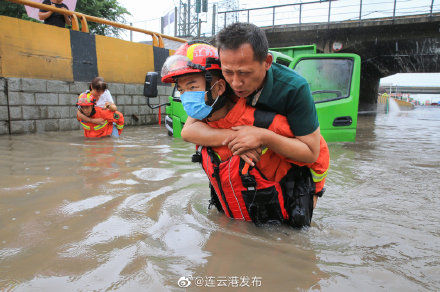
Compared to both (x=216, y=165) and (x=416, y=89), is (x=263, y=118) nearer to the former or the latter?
(x=216, y=165)

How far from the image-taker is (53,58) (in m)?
6.90

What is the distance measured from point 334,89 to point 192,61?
Answer: 13.1ft

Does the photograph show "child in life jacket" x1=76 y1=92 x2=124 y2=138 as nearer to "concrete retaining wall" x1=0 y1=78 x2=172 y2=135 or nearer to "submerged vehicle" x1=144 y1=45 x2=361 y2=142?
"submerged vehicle" x1=144 y1=45 x2=361 y2=142

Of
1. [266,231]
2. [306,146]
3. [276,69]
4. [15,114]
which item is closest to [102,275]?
[266,231]

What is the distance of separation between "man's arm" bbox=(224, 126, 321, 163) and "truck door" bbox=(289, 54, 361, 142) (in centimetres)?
337

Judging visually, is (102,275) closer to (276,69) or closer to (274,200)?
(274,200)

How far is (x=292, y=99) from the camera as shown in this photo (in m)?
1.75

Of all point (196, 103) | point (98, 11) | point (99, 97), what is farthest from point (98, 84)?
point (98, 11)

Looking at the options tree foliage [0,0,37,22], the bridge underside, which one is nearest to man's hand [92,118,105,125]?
tree foliage [0,0,37,22]

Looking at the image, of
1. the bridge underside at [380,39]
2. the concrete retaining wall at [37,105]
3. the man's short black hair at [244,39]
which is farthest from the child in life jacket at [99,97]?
the bridge underside at [380,39]

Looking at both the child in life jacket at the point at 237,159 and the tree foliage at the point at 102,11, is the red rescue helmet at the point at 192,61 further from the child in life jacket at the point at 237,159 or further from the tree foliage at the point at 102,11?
the tree foliage at the point at 102,11

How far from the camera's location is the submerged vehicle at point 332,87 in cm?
502

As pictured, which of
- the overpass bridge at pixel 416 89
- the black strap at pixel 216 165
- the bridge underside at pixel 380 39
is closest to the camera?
the black strap at pixel 216 165

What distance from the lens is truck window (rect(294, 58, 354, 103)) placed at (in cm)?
524
